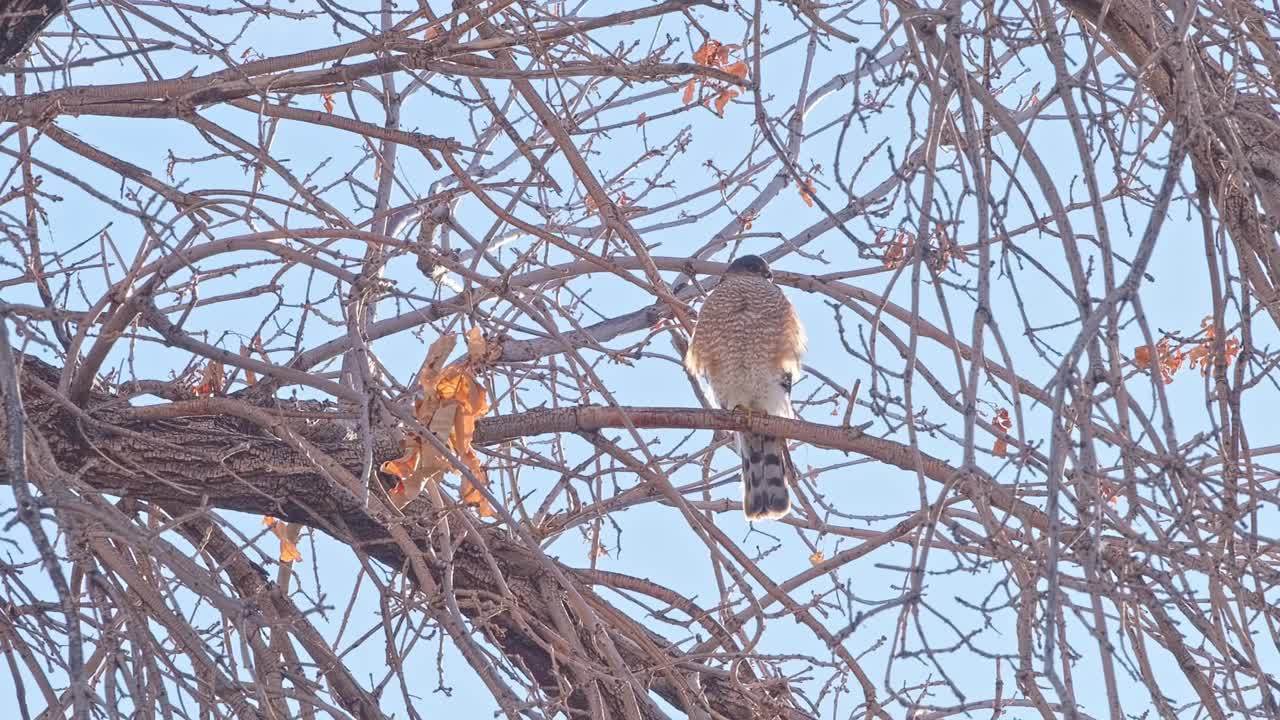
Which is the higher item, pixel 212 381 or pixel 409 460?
pixel 212 381

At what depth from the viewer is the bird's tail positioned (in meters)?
5.41

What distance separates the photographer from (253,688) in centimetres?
298

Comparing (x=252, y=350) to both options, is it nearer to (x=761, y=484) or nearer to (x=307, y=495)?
(x=307, y=495)

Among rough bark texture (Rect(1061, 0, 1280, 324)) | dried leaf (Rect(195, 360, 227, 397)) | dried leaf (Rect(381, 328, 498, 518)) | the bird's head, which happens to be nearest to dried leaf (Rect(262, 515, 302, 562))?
dried leaf (Rect(195, 360, 227, 397))

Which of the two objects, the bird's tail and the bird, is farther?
the bird

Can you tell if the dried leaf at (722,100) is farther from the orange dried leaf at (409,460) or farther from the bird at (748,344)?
the orange dried leaf at (409,460)

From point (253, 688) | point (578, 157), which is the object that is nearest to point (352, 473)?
point (578, 157)

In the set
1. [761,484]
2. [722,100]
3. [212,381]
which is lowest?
[212,381]

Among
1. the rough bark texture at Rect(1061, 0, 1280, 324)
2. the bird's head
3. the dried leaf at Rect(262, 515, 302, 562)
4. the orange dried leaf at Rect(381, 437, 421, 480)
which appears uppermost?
the bird's head

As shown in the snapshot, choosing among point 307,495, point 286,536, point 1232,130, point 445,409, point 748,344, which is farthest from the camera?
point 748,344

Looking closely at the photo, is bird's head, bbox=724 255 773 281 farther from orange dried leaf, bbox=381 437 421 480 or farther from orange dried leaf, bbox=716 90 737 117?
orange dried leaf, bbox=381 437 421 480

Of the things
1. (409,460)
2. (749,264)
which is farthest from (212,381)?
(749,264)

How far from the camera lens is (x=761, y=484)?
18.1ft

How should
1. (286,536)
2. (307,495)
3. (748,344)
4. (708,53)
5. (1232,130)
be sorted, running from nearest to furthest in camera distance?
(1232,130) → (307,495) → (286,536) → (708,53) → (748,344)
